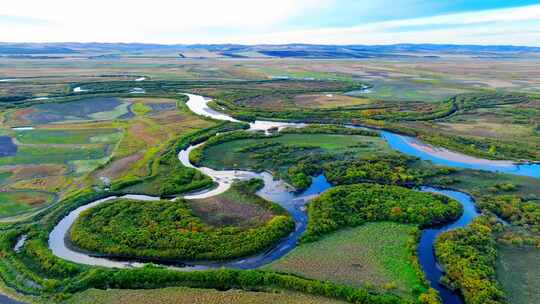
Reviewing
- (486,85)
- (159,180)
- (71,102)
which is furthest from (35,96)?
(486,85)

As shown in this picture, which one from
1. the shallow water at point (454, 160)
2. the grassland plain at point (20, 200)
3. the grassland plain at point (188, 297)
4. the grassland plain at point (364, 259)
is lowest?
the grassland plain at point (188, 297)

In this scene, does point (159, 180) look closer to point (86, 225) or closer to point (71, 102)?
point (86, 225)

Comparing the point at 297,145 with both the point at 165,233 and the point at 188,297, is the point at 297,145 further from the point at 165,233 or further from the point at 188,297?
the point at 188,297

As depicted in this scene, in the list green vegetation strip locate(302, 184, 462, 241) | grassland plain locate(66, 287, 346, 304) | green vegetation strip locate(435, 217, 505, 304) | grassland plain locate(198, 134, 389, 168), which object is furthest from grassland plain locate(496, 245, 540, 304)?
grassland plain locate(198, 134, 389, 168)

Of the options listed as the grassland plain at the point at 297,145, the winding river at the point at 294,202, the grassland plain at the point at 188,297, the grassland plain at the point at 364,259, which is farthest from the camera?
the grassland plain at the point at 297,145

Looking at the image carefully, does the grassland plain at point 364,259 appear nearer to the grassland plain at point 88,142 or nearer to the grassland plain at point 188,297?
the grassland plain at point 188,297

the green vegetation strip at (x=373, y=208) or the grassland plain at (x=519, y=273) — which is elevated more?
the green vegetation strip at (x=373, y=208)

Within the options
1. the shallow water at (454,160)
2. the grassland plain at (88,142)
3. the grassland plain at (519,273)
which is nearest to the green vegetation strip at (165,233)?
the grassland plain at (88,142)
